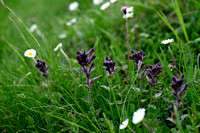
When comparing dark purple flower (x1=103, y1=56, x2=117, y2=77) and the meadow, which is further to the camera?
dark purple flower (x1=103, y1=56, x2=117, y2=77)

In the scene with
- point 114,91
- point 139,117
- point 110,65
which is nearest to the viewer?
point 139,117

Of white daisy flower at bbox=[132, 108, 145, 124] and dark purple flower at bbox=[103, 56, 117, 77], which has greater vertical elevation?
dark purple flower at bbox=[103, 56, 117, 77]

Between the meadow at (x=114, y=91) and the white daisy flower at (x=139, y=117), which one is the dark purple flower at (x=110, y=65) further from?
the white daisy flower at (x=139, y=117)

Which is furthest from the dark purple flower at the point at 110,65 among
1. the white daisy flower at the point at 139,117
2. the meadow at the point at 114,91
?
the white daisy flower at the point at 139,117

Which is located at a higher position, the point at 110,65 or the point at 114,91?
the point at 110,65

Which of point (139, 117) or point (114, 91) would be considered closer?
point (139, 117)

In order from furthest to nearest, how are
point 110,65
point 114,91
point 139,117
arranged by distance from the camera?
point 114,91 → point 110,65 → point 139,117

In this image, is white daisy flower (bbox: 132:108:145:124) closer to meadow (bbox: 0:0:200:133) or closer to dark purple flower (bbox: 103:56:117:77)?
meadow (bbox: 0:0:200:133)

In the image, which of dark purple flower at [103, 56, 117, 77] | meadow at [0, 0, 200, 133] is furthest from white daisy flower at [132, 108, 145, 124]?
dark purple flower at [103, 56, 117, 77]

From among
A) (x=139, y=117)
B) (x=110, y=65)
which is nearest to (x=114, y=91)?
(x=110, y=65)

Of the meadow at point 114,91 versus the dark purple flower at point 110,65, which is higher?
the dark purple flower at point 110,65

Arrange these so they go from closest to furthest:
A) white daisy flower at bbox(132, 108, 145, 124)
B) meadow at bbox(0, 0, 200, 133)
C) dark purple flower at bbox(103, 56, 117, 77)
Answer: white daisy flower at bbox(132, 108, 145, 124) → meadow at bbox(0, 0, 200, 133) → dark purple flower at bbox(103, 56, 117, 77)

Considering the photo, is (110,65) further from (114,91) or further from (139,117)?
(139,117)
